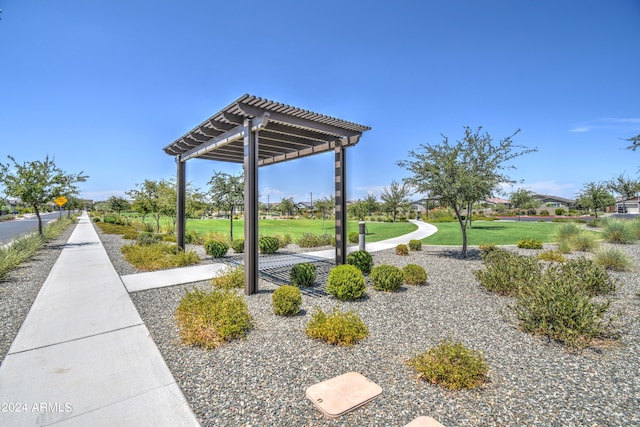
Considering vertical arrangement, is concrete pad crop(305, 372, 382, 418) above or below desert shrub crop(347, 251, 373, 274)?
below

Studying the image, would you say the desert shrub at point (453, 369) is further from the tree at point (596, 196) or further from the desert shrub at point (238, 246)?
the tree at point (596, 196)

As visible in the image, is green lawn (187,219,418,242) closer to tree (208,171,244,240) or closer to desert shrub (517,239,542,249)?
tree (208,171,244,240)

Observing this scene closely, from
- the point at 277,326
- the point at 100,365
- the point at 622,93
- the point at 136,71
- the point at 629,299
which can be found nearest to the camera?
the point at 100,365

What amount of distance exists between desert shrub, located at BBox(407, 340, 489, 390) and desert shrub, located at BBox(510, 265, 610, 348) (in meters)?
1.65

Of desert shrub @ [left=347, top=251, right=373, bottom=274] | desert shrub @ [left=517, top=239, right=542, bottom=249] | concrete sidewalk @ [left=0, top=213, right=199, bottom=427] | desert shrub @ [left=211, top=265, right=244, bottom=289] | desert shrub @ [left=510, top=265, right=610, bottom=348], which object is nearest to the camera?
concrete sidewalk @ [left=0, top=213, right=199, bottom=427]

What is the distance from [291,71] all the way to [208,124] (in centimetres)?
488

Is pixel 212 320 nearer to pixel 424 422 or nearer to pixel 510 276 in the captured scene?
pixel 424 422

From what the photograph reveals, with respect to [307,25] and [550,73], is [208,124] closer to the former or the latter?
[307,25]

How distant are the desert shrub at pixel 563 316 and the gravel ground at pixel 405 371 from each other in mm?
171

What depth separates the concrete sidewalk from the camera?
233 centimetres

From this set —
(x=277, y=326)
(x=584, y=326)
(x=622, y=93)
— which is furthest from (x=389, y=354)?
(x=622, y=93)

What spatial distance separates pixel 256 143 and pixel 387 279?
4014 millimetres

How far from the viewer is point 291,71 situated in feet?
33.6

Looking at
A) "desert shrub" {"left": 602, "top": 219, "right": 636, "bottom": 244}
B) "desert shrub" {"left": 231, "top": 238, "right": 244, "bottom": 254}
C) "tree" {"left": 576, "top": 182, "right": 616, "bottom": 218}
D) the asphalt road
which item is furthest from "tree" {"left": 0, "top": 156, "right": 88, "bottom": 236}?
"tree" {"left": 576, "top": 182, "right": 616, "bottom": 218}
